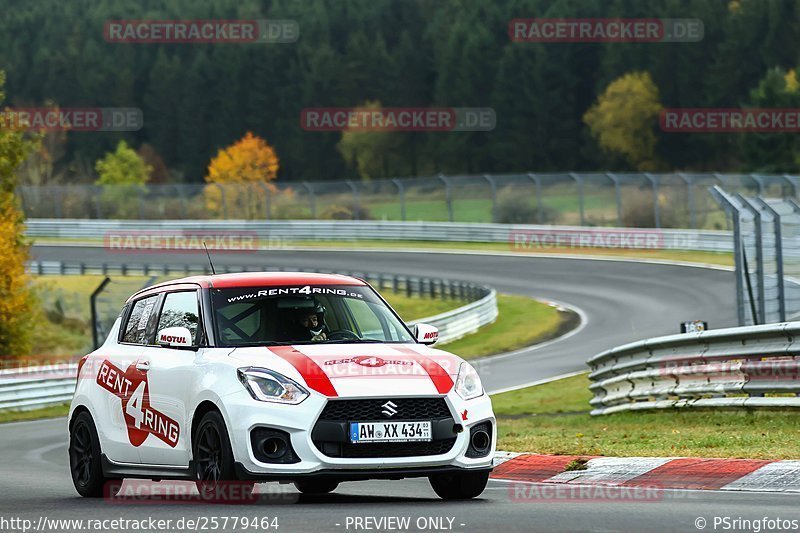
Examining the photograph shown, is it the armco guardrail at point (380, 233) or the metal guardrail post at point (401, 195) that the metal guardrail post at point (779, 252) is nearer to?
the armco guardrail at point (380, 233)

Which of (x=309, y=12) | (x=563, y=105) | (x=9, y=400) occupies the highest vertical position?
(x=309, y=12)

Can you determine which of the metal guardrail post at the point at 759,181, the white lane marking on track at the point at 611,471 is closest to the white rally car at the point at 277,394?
the white lane marking on track at the point at 611,471

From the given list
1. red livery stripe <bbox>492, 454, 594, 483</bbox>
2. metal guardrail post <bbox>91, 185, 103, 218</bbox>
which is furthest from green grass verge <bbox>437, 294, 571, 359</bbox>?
metal guardrail post <bbox>91, 185, 103, 218</bbox>

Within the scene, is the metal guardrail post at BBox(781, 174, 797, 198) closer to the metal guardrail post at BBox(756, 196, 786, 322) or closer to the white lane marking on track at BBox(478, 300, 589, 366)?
the white lane marking on track at BBox(478, 300, 589, 366)

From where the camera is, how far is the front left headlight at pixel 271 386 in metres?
9.24

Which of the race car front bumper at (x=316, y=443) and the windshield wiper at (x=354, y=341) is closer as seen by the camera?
the race car front bumper at (x=316, y=443)

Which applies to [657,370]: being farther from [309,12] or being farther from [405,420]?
[309,12]

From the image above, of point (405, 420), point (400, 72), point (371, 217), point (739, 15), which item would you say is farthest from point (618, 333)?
point (400, 72)

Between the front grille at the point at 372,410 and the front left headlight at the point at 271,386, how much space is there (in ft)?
0.65

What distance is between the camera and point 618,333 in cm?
3394

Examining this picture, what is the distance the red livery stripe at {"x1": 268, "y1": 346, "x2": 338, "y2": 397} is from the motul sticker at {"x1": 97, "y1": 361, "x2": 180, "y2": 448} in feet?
3.19

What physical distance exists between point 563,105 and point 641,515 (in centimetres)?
11850

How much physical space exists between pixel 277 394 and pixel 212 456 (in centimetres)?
67

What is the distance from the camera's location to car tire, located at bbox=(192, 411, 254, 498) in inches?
367
